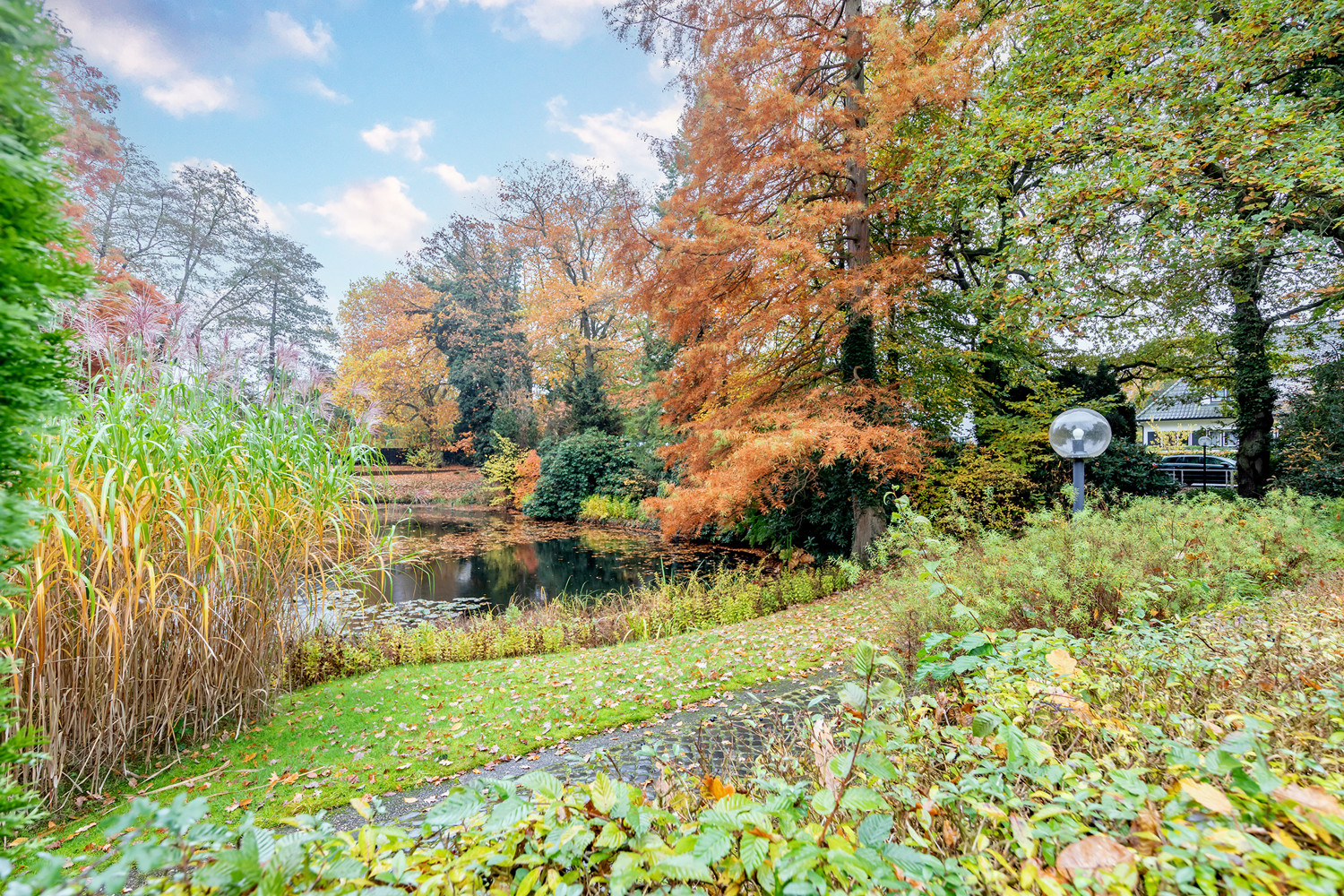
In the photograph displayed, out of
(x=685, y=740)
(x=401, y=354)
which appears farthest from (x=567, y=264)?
(x=685, y=740)

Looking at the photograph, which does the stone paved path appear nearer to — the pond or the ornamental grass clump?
the ornamental grass clump

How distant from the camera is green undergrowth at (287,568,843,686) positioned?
15.3 ft

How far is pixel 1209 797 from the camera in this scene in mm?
1019

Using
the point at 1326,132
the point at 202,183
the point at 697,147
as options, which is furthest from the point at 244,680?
the point at 202,183

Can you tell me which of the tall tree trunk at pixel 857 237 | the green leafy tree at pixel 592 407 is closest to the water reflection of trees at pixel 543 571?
the tall tree trunk at pixel 857 237

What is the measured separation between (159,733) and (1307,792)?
482cm

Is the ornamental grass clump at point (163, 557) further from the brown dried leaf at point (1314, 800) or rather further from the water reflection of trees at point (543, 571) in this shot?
the water reflection of trees at point (543, 571)

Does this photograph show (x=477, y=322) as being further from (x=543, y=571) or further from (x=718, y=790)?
(x=718, y=790)

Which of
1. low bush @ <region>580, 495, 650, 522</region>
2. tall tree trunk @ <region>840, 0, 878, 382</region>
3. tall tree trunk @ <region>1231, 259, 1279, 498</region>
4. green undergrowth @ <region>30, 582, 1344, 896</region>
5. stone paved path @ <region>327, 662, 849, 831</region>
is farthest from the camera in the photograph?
low bush @ <region>580, 495, 650, 522</region>

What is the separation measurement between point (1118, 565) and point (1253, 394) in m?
8.24

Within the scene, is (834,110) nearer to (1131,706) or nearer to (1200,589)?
(1200,589)

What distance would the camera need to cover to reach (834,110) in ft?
23.4

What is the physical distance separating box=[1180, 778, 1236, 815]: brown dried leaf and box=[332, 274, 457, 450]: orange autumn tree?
25.8 meters

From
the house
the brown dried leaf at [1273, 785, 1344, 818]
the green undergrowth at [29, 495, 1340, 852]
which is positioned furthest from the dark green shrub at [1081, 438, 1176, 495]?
the brown dried leaf at [1273, 785, 1344, 818]
